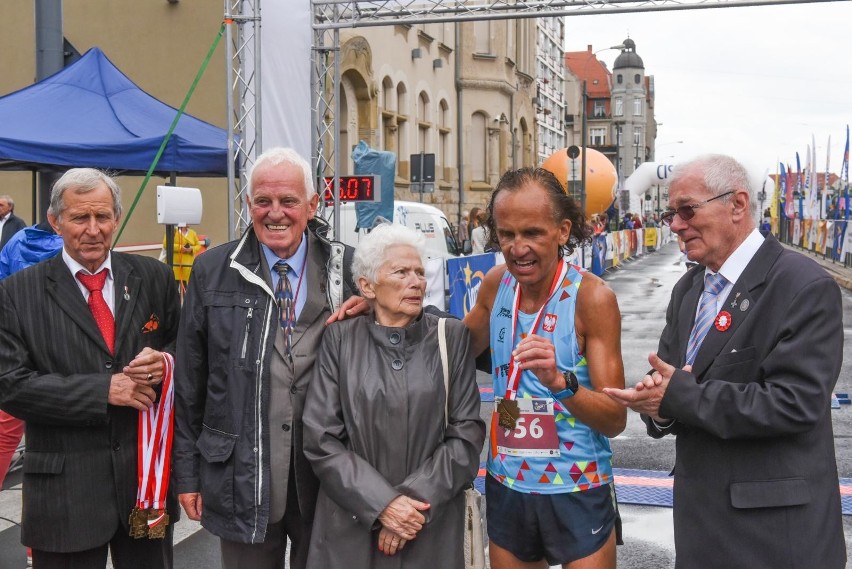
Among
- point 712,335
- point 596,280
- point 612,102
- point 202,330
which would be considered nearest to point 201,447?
point 202,330

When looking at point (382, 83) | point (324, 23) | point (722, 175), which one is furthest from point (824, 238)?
point (722, 175)

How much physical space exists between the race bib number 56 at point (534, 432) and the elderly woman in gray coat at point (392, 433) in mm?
120

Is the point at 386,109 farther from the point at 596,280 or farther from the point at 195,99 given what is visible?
the point at 596,280

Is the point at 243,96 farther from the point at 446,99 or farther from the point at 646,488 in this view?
the point at 446,99

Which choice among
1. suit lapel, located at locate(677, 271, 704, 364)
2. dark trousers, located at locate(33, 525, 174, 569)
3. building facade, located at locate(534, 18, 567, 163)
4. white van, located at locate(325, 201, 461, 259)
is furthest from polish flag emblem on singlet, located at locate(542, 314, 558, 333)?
building facade, located at locate(534, 18, 567, 163)

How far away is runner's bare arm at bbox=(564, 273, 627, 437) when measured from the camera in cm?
271

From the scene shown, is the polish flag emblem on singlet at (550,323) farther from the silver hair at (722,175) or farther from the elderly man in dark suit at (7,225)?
the elderly man in dark suit at (7,225)

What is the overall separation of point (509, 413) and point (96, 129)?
6495mm

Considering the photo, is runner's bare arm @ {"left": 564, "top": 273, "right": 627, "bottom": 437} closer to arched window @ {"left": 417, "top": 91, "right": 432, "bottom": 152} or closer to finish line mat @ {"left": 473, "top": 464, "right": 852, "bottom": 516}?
finish line mat @ {"left": 473, "top": 464, "right": 852, "bottom": 516}

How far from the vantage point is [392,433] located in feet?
8.91

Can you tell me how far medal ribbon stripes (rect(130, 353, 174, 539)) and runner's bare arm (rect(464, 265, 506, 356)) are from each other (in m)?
1.08

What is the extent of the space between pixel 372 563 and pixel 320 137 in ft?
24.8

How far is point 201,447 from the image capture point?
9.77ft

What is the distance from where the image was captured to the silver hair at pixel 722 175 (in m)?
2.62
